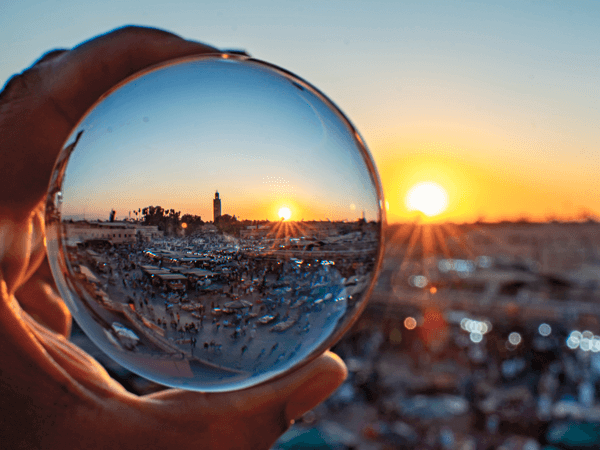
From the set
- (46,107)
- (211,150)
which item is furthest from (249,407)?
(46,107)

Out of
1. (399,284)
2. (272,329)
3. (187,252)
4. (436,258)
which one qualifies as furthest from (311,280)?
(436,258)

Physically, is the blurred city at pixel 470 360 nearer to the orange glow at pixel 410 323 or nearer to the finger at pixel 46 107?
the orange glow at pixel 410 323

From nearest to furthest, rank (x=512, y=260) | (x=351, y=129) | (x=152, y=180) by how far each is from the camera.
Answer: (x=152, y=180)
(x=351, y=129)
(x=512, y=260)

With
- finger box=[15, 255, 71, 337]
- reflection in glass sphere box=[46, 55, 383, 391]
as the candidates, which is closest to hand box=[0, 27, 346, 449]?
reflection in glass sphere box=[46, 55, 383, 391]

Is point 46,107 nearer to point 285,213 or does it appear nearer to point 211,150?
point 211,150

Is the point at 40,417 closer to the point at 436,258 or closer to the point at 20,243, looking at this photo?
the point at 20,243
